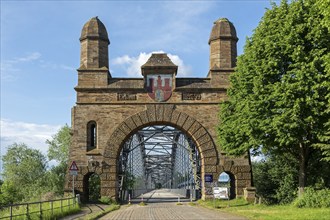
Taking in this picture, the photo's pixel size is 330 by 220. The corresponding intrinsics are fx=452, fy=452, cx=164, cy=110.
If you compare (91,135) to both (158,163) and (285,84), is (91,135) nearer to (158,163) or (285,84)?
(285,84)

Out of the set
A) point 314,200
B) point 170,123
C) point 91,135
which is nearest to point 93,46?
point 91,135

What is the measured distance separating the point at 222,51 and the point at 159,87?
5335 mm

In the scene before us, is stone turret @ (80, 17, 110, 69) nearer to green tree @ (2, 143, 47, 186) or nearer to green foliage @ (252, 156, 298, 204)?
green foliage @ (252, 156, 298, 204)

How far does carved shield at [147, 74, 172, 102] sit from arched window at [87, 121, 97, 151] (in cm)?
461

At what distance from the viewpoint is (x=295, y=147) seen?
25.0 metres

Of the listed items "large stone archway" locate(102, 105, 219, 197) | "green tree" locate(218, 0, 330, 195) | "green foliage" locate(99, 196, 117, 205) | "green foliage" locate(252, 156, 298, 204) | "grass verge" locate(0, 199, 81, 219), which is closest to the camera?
"grass verge" locate(0, 199, 81, 219)

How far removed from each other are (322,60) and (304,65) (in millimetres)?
839

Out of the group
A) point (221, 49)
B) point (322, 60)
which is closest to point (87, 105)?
point (221, 49)

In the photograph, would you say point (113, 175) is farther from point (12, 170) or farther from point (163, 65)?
point (12, 170)

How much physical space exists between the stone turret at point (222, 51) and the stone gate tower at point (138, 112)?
0.24ft

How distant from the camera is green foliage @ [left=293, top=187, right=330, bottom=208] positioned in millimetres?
21703

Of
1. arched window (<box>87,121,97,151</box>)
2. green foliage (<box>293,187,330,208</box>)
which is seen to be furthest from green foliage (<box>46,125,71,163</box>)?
green foliage (<box>293,187,330,208</box>)

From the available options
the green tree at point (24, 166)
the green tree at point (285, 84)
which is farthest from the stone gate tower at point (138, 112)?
the green tree at point (24, 166)

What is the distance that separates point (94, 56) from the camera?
106 ft
